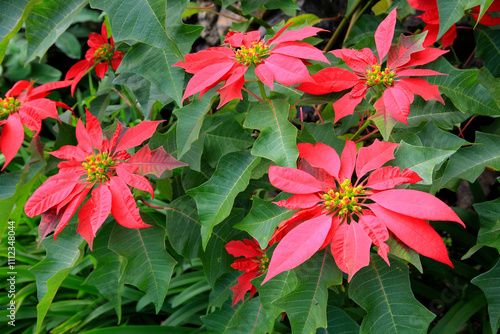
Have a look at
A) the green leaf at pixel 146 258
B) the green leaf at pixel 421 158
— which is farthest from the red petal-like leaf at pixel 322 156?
the green leaf at pixel 146 258

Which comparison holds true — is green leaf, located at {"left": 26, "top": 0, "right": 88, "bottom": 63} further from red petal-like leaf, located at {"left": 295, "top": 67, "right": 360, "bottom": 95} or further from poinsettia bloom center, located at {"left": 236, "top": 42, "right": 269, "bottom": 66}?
red petal-like leaf, located at {"left": 295, "top": 67, "right": 360, "bottom": 95}

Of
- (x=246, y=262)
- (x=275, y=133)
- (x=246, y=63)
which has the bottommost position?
(x=246, y=262)

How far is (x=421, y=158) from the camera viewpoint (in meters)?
0.56

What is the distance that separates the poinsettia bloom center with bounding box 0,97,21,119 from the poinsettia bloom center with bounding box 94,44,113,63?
22 cm

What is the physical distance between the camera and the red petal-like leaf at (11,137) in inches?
28.0

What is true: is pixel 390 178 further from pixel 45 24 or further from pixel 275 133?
pixel 45 24

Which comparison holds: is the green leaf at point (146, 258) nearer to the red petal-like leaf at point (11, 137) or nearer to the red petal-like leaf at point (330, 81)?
the red petal-like leaf at point (11, 137)

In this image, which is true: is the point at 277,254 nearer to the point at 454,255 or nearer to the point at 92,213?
the point at 92,213

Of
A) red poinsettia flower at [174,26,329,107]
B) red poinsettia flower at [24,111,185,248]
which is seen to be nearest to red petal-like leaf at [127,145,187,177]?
red poinsettia flower at [24,111,185,248]

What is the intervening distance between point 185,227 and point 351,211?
36 centimetres

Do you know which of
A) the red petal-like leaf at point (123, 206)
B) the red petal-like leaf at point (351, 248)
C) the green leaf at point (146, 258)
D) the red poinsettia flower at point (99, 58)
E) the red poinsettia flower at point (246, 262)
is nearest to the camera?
the red petal-like leaf at point (351, 248)

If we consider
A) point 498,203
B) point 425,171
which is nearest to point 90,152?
point 425,171

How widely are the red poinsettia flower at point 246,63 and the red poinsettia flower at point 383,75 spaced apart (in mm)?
66

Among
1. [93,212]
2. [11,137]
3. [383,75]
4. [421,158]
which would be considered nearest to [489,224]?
[421,158]
